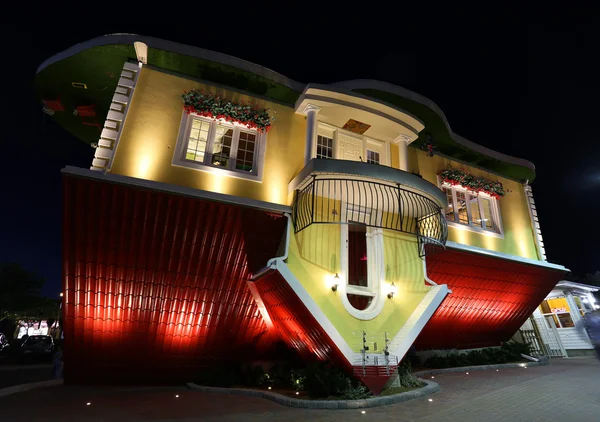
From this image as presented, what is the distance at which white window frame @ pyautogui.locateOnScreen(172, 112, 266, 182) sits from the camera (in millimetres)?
7941

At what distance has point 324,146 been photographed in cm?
995

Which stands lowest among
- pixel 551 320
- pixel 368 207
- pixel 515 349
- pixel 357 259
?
pixel 515 349

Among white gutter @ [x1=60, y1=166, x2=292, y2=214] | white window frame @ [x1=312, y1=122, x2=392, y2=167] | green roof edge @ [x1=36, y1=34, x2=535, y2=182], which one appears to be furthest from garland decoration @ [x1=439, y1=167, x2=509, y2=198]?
white gutter @ [x1=60, y1=166, x2=292, y2=214]

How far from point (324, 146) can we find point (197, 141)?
366 centimetres

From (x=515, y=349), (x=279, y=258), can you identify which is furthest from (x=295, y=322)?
(x=515, y=349)

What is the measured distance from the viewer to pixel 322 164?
25.7 feet

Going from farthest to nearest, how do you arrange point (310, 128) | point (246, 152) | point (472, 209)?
point (472, 209)
point (310, 128)
point (246, 152)

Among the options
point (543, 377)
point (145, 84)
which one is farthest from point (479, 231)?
point (145, 84)

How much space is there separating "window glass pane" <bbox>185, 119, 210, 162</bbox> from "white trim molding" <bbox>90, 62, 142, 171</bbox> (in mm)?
1523

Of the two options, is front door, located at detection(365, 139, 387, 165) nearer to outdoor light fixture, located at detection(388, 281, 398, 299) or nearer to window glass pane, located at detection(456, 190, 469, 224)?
window glass pane, located at detection(456, 190, 469, 224)

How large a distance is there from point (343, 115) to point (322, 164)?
2569 mm

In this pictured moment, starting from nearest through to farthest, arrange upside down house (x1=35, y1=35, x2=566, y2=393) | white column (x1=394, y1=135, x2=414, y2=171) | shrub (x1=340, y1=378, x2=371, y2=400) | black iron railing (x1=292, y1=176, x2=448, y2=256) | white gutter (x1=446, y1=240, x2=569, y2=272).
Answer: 1. shrub (x1=340, y1=378, x2=371, y2=400)
2. upside down house (x1=35, y1=35, x2=566, y2=393)
3. black iron railing (x1=292, y1=176, x2=448, y2=256)
4. white column (x1=394, y1=135, x2=414, y2=171)
5. white gutter (x1=446, y1=240, x2=569, y2=272)

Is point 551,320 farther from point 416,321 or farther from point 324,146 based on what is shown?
point 324,146

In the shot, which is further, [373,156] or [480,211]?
[480,211]
